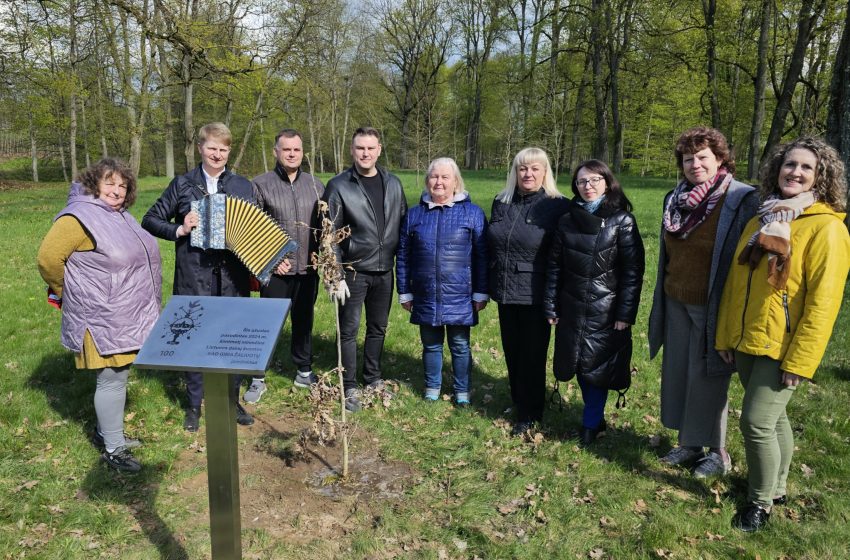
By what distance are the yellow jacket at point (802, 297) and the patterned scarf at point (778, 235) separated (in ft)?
0.16

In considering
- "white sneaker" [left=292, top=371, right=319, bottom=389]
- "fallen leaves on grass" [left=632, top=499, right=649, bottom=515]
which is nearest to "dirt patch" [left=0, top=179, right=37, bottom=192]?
"white sneaker" [left=292, top=371, right=319, bottom=389]

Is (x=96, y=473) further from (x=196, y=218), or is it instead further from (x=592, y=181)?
(x=592, y=181)

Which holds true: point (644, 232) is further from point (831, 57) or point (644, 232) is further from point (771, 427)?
point (831, 57)

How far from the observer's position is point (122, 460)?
428 cm

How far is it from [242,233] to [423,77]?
142 feet

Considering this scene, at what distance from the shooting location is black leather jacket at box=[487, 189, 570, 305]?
4.58m

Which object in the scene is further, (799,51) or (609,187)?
(799,51)

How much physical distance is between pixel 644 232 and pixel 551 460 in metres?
10.0

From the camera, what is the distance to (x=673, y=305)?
4117mm

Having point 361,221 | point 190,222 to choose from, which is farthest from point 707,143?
point 190,222

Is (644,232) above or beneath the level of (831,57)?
beneath

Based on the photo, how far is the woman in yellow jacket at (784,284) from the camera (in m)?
3.11

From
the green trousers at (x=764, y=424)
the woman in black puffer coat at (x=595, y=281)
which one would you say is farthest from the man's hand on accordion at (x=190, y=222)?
the green trousers at (x=764, y=424)

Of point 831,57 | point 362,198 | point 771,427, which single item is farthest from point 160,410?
point 831,57
